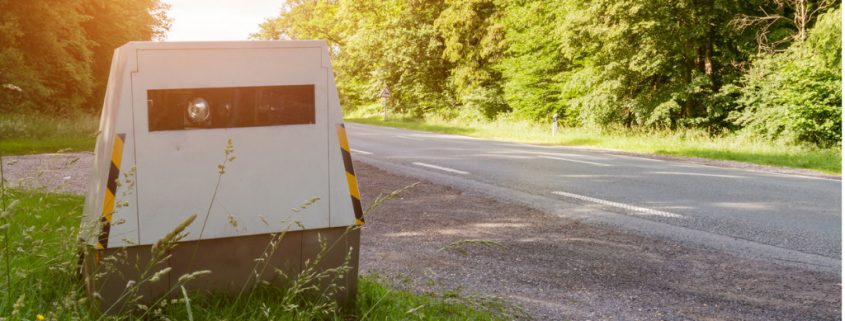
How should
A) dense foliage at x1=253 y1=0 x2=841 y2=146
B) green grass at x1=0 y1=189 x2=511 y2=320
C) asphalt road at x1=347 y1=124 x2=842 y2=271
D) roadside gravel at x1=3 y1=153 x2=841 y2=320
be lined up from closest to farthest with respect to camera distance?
green grass at x1=0 y1=189 x2=511 y2=320
roadside gravel at x1=3 y1=153 x2=841 y2=320
asphalt road at x1=347 y1=124 x2=842 y2=271
dense foliage at x1=253 y1=0 x2=841 y2=146

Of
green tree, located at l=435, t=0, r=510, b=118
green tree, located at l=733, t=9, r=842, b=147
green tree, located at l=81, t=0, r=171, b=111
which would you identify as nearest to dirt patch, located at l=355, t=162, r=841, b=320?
green tree, located at l=733, t=9, r=842, b=147

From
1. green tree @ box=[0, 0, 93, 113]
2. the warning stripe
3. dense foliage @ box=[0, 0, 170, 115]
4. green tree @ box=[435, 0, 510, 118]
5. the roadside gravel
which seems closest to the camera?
the warning stripe

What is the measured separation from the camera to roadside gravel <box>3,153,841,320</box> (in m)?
4.25

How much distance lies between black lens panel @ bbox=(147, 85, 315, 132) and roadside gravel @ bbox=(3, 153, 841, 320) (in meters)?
0.46

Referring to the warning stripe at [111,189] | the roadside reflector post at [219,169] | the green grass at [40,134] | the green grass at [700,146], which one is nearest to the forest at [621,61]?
the green grass at [700,146]

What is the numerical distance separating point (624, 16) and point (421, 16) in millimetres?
20864

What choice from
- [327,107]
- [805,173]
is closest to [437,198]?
[327,107]

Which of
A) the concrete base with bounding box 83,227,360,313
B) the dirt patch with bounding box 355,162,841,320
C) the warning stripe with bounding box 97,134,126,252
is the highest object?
the warning stripe with bounding box 97,134,126,252

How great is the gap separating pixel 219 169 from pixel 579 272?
304 centimetres

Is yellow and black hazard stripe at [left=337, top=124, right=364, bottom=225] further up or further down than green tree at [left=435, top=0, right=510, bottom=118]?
further down

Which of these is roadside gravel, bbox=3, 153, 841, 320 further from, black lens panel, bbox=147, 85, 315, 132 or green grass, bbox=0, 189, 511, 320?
black lens panel, bbox=147, 85, 315, 132

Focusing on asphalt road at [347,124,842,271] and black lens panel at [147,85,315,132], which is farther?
asphalt road at [347,124,842,271]

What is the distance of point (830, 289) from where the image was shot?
473 cm

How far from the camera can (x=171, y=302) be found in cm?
274
